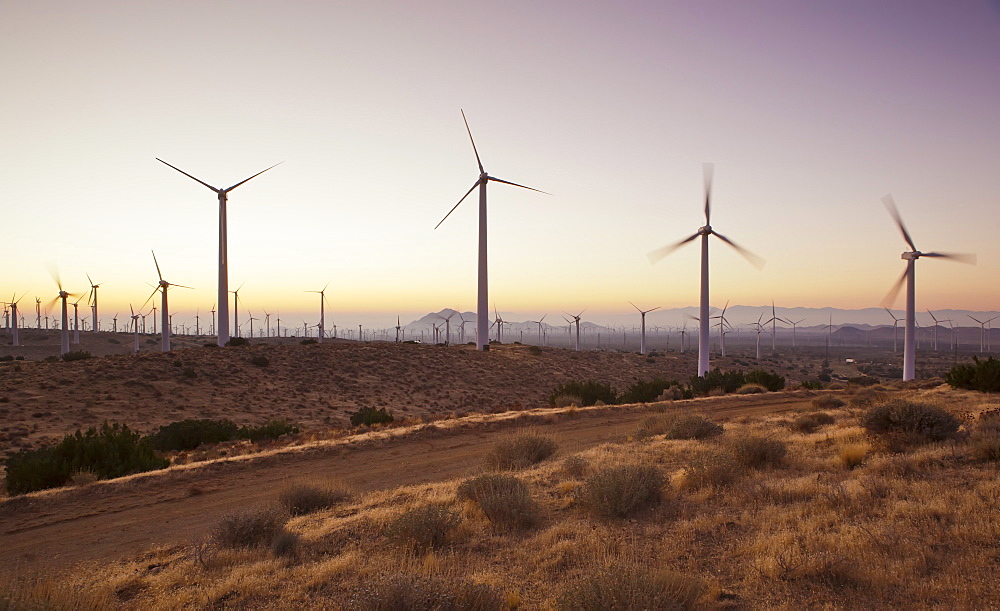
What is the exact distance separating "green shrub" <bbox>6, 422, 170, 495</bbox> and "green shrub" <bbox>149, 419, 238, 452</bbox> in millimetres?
4742

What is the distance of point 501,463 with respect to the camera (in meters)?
15.5

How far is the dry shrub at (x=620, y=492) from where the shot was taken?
9727 mm

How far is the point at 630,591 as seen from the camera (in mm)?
5719

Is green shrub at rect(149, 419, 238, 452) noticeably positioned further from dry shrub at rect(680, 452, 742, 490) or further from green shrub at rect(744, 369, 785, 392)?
green shrub at rect(744, 369, 785, 392)

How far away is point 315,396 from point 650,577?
39.0m

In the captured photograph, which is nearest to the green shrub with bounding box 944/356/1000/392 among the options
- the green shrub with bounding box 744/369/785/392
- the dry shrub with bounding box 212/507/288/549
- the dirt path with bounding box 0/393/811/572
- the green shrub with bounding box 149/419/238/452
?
the green shrub with bounding box 744/369/785/392

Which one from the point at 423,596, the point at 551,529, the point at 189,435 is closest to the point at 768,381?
the point at 551,529

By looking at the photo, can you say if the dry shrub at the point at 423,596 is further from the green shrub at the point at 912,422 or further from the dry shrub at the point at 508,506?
the green shrub at the point at 912,422

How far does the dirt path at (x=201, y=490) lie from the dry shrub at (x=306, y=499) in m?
1.58

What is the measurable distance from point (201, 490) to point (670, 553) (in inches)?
512

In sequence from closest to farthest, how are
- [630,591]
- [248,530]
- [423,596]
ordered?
[630,591]
[423,596]
[248,530]

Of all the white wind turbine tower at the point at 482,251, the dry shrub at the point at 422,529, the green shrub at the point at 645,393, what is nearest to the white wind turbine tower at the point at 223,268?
the white wind turbine tower at the point at 482,251

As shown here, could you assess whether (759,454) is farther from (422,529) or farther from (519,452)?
(422,529)

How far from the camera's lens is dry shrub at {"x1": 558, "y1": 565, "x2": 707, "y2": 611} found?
5633mm
